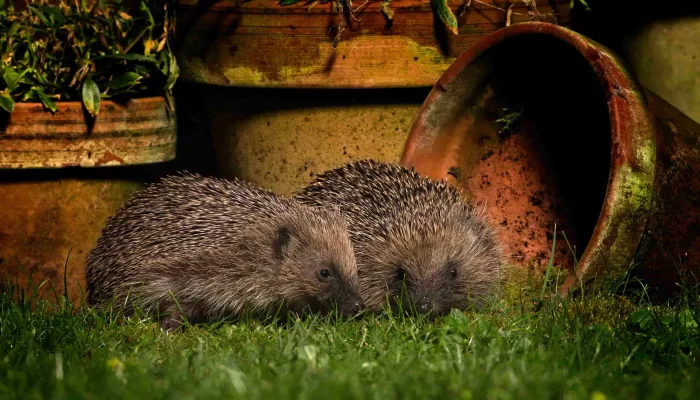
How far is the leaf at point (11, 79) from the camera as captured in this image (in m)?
4.96

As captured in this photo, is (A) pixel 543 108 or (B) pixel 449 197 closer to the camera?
(B) pixel 449 197

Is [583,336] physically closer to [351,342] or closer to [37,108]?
[351,342]

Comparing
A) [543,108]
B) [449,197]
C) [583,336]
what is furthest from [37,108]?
[583,336]

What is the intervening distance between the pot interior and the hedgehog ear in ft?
3.35

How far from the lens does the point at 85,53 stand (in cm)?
521

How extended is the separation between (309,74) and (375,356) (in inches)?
82.3

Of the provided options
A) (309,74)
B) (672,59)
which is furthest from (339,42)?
(672,59)

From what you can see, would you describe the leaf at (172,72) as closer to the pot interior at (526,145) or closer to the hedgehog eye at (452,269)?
the pot interior at (526,145)

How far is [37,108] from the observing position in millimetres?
4965

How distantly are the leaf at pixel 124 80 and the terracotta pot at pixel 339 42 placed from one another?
42 cm

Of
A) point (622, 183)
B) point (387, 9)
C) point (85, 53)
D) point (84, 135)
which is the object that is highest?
point (387, 9)

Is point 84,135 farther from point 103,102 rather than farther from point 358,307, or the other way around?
point 358,307

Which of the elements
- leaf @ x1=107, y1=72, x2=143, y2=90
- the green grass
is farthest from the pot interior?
leaf @ x1=107, y1=72, x2=143, y2=90

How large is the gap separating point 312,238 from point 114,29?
183cm
